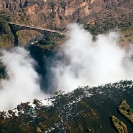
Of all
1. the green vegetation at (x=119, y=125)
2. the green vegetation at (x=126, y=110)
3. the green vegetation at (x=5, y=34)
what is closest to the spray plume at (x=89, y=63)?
the green vegetation at (x=126, y=110)

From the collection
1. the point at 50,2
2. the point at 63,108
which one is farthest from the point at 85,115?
the point at 50,2

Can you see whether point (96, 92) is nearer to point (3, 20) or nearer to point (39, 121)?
point (39, 121)

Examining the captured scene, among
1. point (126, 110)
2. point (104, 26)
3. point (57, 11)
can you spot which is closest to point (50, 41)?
point (104, 26)

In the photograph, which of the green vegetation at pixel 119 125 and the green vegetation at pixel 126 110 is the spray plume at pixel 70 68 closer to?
the green vegetation at pixel 126 110

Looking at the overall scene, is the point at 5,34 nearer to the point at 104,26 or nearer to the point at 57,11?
the point at 57,11

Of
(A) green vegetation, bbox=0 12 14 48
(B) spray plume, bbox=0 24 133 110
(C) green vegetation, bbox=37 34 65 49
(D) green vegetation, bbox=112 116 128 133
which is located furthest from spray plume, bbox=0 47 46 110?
(D) green vegetation, bbox=112 116 128 133

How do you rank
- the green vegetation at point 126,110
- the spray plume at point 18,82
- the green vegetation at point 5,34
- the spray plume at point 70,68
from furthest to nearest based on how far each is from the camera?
the green vegetation at point 5,34 < the spray plume at point 70,68 < the spray plume at point 18,82 < the green vegetation at point 126,110
